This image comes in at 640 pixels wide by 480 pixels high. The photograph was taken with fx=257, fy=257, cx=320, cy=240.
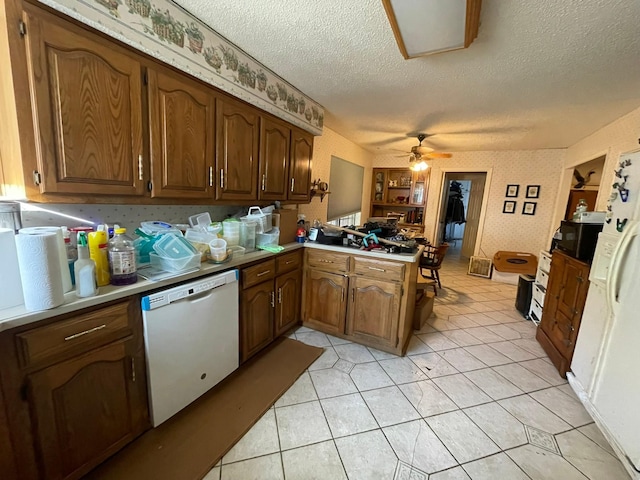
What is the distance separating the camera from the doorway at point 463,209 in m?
5.55

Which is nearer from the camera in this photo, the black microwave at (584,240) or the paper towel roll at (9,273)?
the paper towel roll at (9,273)

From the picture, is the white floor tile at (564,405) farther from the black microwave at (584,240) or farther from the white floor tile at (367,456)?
the white floor tile at (367,456)

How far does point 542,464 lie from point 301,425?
1319 mm

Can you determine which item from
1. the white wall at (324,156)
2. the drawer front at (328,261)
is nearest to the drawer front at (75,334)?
the drawer front at (328,261)

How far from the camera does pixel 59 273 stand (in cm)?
102

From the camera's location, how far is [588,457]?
1.43 meters

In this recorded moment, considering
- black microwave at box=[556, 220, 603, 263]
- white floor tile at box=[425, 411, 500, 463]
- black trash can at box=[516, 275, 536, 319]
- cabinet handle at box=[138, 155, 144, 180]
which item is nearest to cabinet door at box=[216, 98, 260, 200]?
cabinet handle at box=[138, 155, 144, 180]

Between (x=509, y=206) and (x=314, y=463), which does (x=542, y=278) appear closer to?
(x=509, y=206)

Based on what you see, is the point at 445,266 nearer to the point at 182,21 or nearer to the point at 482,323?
the point at 482,323

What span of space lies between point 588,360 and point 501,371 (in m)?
0.57

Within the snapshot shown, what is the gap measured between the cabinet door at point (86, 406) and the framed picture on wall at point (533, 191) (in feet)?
18.9

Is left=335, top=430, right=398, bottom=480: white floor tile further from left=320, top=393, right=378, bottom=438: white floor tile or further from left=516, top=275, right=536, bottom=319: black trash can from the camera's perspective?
left=516, top=275, right=536, bottom=319: black trash can

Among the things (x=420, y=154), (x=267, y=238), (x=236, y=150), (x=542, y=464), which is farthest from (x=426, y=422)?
(x=420, y=154)

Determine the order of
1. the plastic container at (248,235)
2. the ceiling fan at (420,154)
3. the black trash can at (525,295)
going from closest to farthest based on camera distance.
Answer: the plastic container at (248,235) → the black trash can at (525,295) → the ceiling fan at (420,154)
